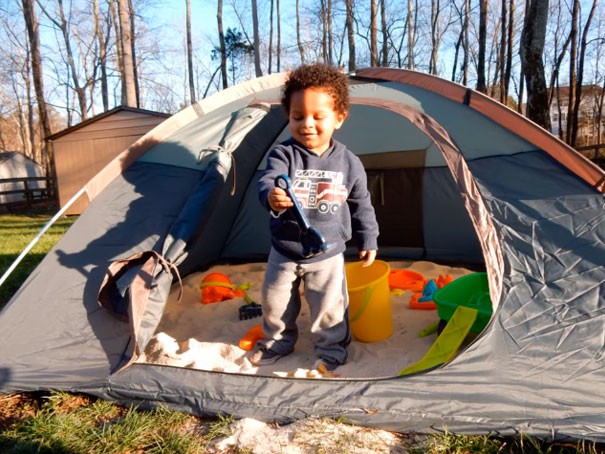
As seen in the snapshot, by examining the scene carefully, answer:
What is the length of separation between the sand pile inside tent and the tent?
33 centimetres

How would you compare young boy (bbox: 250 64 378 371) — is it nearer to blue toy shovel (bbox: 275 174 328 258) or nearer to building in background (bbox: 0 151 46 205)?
blue toy shovel (bbox: 275 174 328 258)

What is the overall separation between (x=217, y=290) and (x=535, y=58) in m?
5.32

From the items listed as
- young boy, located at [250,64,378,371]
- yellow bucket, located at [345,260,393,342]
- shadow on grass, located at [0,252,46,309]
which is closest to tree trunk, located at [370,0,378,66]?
shadow on grass, located at [0,252,46,309]

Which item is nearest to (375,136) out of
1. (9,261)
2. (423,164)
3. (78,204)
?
(423,164)

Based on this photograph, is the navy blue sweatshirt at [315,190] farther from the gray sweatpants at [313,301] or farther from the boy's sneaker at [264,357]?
the boy's sneaker at [264,357]

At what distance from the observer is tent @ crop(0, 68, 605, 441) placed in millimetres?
1680

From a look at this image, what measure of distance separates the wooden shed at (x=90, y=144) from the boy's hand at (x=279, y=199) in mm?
8347

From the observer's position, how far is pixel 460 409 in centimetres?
164

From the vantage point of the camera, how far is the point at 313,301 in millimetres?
2215

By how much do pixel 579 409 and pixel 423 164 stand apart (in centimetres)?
249

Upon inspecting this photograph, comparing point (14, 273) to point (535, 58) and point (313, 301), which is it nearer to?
point (313, 301)

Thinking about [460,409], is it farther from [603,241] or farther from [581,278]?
[603,241]

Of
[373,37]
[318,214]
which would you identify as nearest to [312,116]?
[318,214]

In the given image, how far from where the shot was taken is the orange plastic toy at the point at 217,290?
326 cm
